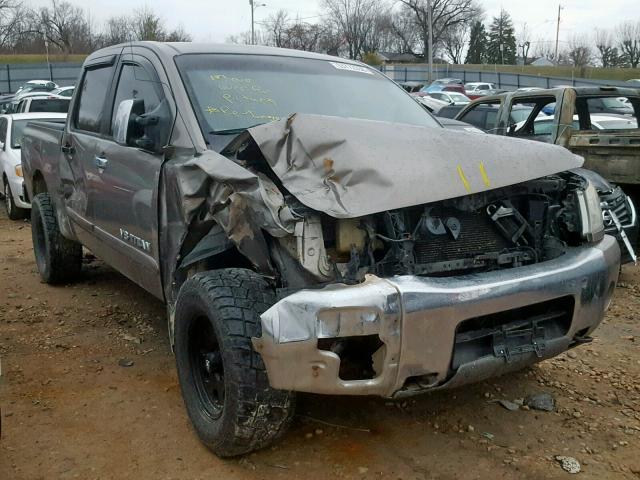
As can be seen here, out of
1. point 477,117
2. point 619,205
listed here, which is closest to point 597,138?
point 619,205

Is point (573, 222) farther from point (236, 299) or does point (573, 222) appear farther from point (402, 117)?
point (236, 299)

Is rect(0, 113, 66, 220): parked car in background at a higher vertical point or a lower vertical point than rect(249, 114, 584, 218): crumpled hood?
lower

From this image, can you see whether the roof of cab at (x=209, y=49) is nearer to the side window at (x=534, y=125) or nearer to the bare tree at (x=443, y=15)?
the side window at (x=534, y=125)

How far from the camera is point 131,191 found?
3.83 metres

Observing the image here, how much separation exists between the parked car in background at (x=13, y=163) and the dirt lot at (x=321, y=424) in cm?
520

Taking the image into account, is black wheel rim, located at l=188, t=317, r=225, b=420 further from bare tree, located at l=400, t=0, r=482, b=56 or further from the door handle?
bare tree, located at l=400, t=0, r=482, b=56

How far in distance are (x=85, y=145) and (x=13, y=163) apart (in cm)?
549

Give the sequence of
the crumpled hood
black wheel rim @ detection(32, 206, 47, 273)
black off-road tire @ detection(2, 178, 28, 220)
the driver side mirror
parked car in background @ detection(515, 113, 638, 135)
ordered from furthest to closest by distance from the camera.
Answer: black off-road tire @ detection(2, 178, 28, 220), parked car in background @ detection(515, 113, 638, 135), black wheel rim @ detection(32, 206, 47, 273), the driver side mirror, the crumpled hood

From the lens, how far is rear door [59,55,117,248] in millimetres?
4508

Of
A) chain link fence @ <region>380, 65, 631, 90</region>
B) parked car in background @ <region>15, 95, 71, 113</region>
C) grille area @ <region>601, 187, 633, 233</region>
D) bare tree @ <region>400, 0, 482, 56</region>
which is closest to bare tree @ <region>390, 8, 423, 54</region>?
bare tree @ <region>400, 0, 482, 56</region>

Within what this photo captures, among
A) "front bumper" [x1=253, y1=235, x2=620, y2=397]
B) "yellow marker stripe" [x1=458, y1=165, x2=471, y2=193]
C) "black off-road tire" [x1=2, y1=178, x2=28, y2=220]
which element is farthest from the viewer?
"black off-road tire" [x1=2, y1=178, x2=28, y2=220]

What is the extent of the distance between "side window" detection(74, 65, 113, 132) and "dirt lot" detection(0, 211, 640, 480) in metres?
1.48

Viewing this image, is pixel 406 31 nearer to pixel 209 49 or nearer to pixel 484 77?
pixel 484 77

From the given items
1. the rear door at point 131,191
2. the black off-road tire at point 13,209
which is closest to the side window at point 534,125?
the rear door at point 131,191
